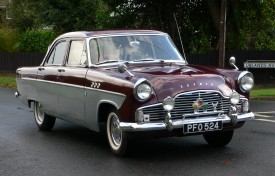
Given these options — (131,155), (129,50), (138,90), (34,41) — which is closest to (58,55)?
(129,50)

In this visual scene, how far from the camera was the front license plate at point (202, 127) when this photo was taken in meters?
7.17

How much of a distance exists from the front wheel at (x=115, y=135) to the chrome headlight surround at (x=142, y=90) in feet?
1.93

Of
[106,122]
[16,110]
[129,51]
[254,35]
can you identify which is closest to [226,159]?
[106,122]

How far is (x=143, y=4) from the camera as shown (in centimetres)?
2486

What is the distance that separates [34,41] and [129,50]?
24697mm

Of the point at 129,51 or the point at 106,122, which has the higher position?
the point at 129,51

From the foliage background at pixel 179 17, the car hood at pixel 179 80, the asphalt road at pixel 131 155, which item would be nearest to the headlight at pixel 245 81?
the car hood at pixel 179 80

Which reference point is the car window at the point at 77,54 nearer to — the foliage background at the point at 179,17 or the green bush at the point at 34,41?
the foliage background at the point at 179,17

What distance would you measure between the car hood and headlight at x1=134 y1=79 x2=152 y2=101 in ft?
0.38

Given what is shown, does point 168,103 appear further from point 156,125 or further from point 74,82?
point 74,82

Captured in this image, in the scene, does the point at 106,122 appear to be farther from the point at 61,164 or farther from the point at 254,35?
the point at 254,35

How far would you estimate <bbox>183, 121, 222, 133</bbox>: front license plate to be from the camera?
7172mm

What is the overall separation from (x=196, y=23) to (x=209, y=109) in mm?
18034

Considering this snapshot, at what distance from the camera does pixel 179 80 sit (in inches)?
287
